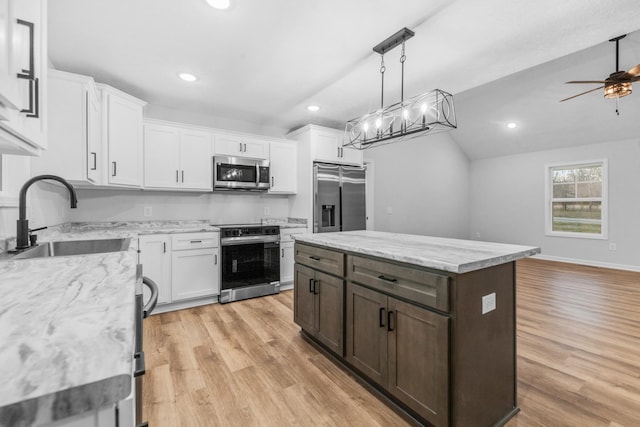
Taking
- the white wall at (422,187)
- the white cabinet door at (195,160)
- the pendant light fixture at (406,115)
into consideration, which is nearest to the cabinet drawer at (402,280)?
the pendant light fixture at (406,115)

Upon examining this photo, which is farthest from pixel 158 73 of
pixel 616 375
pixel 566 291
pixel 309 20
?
pixel 566 291

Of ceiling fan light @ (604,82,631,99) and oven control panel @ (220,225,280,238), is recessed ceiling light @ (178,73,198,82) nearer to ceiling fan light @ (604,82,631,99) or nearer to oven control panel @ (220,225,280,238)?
oven control panel @ (220,225,280,238)

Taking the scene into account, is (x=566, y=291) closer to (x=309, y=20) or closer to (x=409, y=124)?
(x=409, y=124)

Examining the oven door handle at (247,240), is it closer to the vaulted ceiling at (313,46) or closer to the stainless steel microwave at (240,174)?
the stainless steel microwave at (240,174)

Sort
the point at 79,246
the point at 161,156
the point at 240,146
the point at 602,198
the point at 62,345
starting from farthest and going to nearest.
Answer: the point at 602,198, the point at 240,146, the point at 161,156, the point at 79,246, the point at 62,345

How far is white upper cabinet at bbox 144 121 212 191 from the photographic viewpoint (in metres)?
3.39

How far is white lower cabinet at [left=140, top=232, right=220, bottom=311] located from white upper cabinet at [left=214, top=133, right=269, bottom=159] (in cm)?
114

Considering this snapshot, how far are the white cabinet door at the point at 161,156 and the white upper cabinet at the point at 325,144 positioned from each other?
172 cm

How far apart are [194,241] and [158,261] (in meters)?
0.42

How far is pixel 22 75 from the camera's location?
837mm

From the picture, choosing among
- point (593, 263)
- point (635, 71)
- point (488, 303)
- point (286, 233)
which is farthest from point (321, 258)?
point (593, 263)

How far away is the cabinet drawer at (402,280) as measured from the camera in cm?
142

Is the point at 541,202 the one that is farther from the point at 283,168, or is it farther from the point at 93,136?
the point at 93,136

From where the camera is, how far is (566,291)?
401cm
